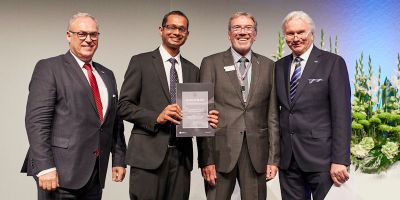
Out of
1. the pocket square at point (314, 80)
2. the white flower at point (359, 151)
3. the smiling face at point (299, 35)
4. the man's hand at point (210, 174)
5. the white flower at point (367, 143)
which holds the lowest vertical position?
the man's hand at point (210, 174)

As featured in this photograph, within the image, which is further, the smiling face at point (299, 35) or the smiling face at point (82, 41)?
the smiling face at point (299, 35)

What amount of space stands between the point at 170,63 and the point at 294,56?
0.83m

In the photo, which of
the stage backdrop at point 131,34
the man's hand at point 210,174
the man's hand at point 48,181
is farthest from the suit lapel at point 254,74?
the stage backdrop at point 131,34

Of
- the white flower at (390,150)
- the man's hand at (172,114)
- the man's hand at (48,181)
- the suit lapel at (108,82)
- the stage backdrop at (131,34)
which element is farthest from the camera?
the stage backdrop at (131,34)

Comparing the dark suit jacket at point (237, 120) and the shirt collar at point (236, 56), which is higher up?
the shirt collar at point (236, 56)

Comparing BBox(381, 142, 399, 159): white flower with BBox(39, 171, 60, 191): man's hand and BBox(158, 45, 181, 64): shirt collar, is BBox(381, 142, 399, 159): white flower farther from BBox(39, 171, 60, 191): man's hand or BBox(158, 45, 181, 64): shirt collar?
BBox(39, 171, 60, 191): man's hand

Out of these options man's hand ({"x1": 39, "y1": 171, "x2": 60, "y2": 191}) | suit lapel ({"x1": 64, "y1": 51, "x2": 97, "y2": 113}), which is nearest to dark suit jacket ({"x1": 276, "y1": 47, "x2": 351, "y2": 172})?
suit lapel ({"x1": 64, "y1": 51, "x2": 97, "y2": 113})

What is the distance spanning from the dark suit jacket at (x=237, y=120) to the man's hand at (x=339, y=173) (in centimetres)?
38

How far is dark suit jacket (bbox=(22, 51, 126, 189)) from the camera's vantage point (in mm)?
2465

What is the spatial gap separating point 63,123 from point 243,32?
128 centimetres

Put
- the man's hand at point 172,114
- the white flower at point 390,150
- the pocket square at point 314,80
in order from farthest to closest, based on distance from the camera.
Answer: the white flower at point 390,150 → the pocket square at point 314,80 → the man's hand at point 172,114

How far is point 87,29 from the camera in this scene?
268 centimetres

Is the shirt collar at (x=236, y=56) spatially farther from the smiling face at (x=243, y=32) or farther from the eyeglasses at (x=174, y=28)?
the eyeglasses at (x=174, y=28)

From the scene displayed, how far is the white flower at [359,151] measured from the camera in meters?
3.27
